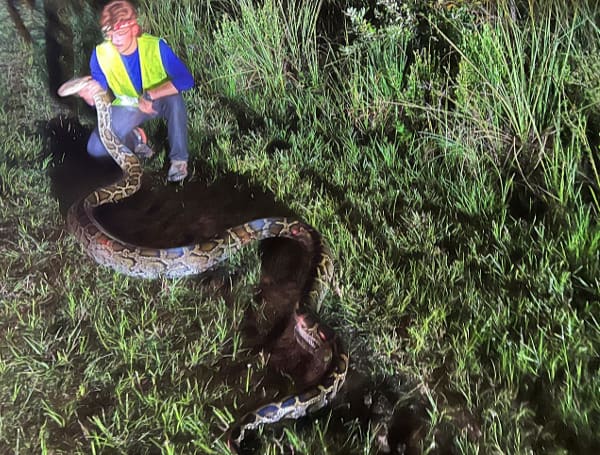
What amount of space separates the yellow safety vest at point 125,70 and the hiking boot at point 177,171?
253 mm

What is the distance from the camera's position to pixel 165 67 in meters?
2.00

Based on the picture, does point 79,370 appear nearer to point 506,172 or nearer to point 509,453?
point 509,453

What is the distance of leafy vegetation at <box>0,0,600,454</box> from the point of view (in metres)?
1.43

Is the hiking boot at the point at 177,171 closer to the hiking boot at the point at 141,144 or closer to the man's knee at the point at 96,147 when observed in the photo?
the hiking boot at the point at 141,144

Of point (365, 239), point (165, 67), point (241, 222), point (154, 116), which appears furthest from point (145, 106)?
point (365, 239)

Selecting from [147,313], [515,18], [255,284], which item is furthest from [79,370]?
[515,18]

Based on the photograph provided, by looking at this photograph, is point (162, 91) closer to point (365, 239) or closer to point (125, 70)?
point (125, 70)

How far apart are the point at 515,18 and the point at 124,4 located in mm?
1339

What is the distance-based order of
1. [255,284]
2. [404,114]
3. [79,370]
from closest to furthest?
1. [79,370]
2. [255,284]
3. [404,114]

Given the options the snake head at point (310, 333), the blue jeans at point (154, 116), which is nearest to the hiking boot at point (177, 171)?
the blue jeans at point (154, 116)

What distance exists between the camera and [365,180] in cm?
210

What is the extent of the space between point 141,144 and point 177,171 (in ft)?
0.52

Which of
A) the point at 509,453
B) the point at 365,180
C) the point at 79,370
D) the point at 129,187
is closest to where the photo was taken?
the point at 509,453

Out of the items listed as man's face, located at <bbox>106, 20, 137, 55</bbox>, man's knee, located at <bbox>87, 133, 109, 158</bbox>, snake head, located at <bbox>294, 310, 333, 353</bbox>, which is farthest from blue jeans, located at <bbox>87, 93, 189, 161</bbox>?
snake head, located at <bbox>294, 310, 333, 353</bbox>
